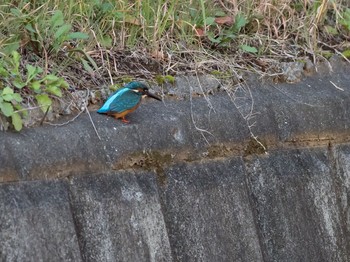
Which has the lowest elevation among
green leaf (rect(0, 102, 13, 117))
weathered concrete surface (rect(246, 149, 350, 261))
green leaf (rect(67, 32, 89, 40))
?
weathered concrete surface (rect(246, 149, 350, 261))

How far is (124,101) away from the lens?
307 cm

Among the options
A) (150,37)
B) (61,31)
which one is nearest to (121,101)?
(61,31)

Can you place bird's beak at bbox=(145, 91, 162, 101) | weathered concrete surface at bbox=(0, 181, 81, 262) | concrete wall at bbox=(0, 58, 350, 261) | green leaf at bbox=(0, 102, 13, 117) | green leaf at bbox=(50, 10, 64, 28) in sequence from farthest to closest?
green leaf at bbox=(50, 10, 64, 28), bird's beak at bbox=(145, 91, 162, 101), green leaf at bbox=(0, 102, 13, 117), concrete wall at bbox=(0, 58, 350, 261), weathered concrete surface at bbox=(0, 181, 81, 262)

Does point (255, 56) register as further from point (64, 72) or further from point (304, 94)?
point (64, 72)

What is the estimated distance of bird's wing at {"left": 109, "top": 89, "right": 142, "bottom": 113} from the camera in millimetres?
3045

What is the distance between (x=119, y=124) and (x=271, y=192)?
2.24 feet

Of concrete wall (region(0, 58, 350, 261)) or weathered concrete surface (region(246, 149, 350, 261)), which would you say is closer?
concrete wall (region(0, 58, 350, 261))

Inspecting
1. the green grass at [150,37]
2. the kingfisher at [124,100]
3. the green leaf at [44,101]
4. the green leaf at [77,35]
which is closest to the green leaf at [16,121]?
the green grass at [150,37]

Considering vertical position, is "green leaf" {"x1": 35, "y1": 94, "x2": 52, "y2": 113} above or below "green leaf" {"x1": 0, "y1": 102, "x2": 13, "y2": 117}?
below

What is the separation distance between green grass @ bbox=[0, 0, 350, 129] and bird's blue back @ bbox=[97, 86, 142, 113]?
16 cm

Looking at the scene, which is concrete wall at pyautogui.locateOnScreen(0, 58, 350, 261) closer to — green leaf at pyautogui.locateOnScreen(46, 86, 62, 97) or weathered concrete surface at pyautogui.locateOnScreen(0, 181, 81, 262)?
weathered concrete surface at pyautogui.locateOnScreen(0, 181, 81, 262)

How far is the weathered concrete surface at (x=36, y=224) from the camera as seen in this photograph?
8.05 feet

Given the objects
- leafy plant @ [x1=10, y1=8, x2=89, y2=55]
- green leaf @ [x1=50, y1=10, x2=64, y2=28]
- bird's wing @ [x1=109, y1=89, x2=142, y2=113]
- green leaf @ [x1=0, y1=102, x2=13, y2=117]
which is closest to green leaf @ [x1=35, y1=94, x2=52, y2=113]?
green leaf @ [x1=0, y1=102, x2=13, y2=117]

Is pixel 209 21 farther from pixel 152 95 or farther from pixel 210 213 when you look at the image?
pixel 210 213
